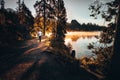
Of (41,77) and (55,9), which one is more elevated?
(55,9)

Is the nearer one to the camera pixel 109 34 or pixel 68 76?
pixel 68 76

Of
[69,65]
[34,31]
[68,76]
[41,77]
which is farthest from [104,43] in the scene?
[34,31]

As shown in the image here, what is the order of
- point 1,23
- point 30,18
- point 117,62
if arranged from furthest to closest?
point 30,18
point 1,23
point 117,62

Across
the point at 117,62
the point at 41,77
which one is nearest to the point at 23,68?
the point at 41,77

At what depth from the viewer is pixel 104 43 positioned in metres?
22.4

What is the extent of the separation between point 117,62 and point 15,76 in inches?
219

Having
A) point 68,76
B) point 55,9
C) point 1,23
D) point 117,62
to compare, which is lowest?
point 68,76

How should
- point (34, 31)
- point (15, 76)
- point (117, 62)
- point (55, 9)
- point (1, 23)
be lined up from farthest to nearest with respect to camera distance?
1. point (34, 31)
2. point (55, 9)
3. point (1, 23)
4. point (15, 76)
5. point (117, 62)

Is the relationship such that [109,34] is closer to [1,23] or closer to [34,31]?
[1,23]

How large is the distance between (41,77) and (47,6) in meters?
44.8

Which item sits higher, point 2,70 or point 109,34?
point 109,34

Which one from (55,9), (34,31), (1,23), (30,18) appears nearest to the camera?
(1,23)

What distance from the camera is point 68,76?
11.2 m

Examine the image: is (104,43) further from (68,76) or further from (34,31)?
(34,31)
